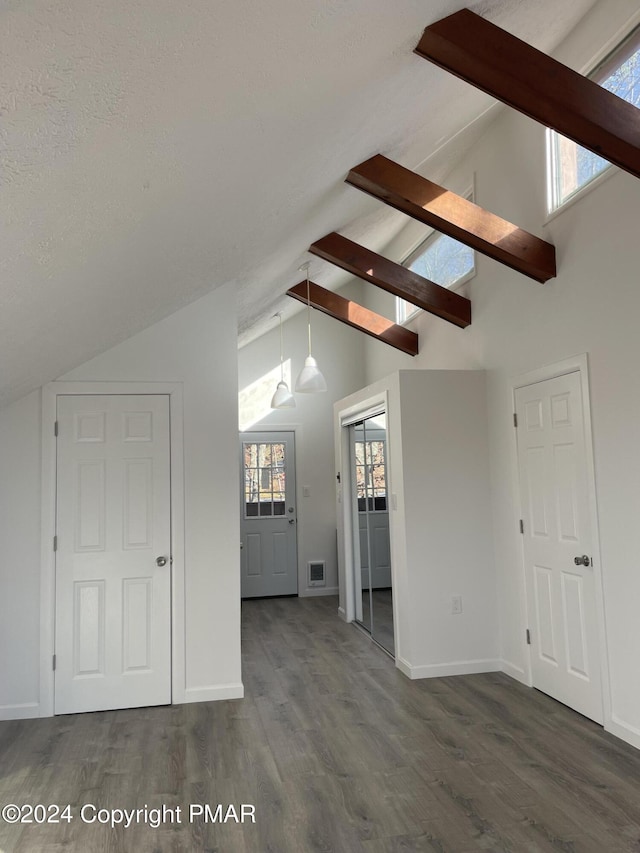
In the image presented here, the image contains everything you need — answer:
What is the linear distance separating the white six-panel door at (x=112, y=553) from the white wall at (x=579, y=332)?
2319 millimetres

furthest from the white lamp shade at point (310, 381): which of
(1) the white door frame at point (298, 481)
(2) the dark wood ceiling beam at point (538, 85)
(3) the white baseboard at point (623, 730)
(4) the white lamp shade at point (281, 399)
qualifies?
(3) the white baseboard at point (623, 730)

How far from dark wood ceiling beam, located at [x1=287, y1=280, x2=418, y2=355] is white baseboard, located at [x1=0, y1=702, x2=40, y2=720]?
13.5 feet

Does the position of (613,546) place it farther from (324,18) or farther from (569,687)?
(324,18)

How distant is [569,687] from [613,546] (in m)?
0.97

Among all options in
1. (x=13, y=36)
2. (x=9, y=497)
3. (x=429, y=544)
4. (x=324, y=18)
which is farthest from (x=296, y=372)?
(x=13, y=36)

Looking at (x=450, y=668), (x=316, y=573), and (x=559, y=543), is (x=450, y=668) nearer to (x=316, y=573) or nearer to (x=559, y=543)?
(x=559, y=543)

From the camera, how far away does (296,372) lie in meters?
7.80

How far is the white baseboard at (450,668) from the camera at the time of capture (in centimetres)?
438

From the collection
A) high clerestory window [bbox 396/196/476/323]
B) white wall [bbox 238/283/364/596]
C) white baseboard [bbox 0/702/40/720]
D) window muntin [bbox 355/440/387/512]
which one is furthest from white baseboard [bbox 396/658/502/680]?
white wall [bbox 238/283/364/596]

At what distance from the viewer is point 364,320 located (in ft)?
20.5

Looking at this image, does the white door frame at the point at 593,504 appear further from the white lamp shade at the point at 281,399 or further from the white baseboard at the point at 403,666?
the white lamp shade at the point at 281,399

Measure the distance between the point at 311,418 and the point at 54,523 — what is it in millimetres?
4247

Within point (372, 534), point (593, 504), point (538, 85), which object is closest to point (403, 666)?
point (372, 534)

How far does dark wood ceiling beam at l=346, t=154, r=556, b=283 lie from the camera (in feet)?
12.3
